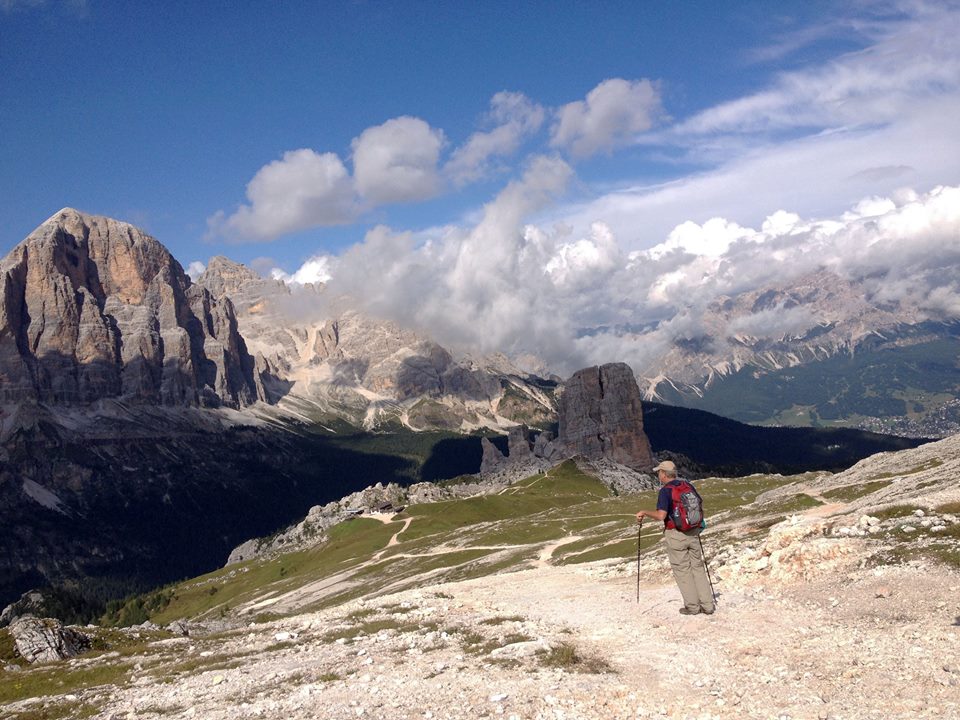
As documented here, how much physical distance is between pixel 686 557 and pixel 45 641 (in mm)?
33556

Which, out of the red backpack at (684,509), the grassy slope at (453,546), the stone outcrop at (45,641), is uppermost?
the red backpack at (684,509)

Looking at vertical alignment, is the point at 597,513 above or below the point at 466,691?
below

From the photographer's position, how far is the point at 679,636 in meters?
23.6

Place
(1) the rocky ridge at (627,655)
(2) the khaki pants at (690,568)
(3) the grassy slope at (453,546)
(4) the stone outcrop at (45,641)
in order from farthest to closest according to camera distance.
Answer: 1. (3) the grassy slope at (453,546)
2. (4) the stone outcrop at (45,641)
3. (2) the khaki pants at (690,568)
4. (1) the rocky ridge at (627,655)

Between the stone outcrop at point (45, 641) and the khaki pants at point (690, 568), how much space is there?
3185 centimetres

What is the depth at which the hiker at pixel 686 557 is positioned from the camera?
26047mm

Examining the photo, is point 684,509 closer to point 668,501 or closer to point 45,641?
point 668,501

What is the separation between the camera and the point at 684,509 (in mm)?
25984

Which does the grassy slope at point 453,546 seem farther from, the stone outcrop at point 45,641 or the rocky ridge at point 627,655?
the rocky ridge at point 627,655

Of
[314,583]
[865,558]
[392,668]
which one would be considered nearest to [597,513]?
[314,583]

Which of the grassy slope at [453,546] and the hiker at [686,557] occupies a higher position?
the hiker at [686,557]

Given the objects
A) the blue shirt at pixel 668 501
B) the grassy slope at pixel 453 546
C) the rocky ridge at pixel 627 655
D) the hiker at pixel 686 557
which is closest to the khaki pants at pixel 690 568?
the hiker at pixel 686 557

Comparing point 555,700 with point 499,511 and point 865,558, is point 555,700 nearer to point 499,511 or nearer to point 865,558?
point 865,558

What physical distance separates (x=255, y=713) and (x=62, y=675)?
15.3m
